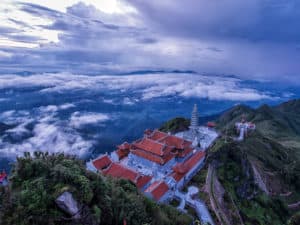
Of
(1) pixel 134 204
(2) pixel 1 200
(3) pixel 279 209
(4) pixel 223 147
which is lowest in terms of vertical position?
(3) pixel 279 209

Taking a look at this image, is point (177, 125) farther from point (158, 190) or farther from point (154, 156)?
point (158, 190)

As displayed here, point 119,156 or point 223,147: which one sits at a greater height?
point 223,147

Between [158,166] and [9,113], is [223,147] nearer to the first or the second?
[158,166]

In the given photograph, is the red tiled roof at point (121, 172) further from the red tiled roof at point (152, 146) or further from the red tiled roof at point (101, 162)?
the red tiled roof at point (152, 146)

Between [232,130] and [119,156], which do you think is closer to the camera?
[119,156]

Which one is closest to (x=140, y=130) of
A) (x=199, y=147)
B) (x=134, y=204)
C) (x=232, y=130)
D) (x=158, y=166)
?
(x=232, y=130)

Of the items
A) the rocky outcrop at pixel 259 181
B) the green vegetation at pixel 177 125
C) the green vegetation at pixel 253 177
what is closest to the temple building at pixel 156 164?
the green vegetation at pixel 253 177
